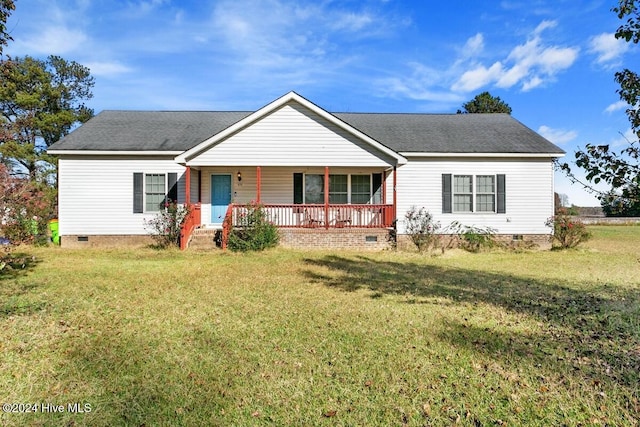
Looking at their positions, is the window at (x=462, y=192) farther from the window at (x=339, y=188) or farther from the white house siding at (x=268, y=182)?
the white house siding at (x=268, y=182)

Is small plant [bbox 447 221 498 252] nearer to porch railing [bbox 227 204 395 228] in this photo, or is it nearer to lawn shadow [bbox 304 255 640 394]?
porch railing [bbox 227 204 395 228]

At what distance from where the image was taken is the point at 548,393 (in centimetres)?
330

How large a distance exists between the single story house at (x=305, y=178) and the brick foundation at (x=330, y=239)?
0.12 feet

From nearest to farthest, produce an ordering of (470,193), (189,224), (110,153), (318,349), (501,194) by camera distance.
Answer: (318,349)
(189,224)
(110,153)
(501,194)
(470,193)

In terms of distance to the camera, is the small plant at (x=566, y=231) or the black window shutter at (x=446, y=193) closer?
the small plant at (x=566, y=231)

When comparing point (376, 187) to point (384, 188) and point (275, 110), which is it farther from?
point (275, 110)

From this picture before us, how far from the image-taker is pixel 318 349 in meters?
4.21

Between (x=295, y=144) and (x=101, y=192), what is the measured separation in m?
7.63

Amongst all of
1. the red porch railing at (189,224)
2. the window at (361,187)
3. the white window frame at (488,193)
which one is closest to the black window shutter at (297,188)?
the window at (361,187)

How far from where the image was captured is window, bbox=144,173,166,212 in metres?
13.5

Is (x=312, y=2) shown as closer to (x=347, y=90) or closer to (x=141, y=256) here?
(x=141, y=256)

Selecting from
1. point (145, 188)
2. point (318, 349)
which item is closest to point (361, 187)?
point (145, 188)

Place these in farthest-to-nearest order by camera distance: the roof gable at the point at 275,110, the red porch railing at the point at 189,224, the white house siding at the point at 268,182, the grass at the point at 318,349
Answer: the white house siding at the point at 268,182 < the roof gable at the point at 275,110 < the red porch railing at the point at 189,224 < the grass at the point at 318,349

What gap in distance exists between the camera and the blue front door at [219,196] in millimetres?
14383
